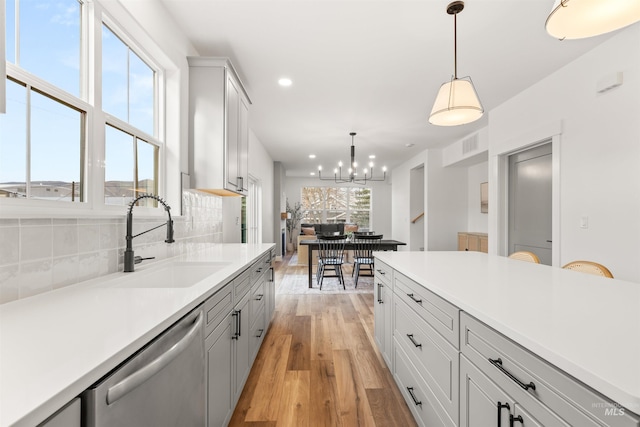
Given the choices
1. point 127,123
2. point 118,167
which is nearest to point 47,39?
point 127,123

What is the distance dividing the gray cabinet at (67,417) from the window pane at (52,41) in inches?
52.5

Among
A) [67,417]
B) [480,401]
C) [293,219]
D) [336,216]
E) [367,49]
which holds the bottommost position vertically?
[480,401]

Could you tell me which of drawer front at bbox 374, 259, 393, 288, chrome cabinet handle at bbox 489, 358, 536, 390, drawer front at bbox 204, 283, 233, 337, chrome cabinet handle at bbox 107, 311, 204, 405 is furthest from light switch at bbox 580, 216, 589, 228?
chrome cabinet handle at bbox 107, 311, 204, 405

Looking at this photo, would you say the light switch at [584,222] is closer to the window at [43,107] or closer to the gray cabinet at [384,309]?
the gray cabinet at [384,309]

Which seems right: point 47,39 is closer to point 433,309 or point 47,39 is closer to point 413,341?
point 433,309

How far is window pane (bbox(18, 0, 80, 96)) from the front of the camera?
1.22m

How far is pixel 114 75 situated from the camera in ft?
5.82

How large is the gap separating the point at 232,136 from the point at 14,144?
5.63 feet

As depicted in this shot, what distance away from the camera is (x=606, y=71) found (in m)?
2.73

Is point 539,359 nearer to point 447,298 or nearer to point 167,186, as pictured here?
point 447,298

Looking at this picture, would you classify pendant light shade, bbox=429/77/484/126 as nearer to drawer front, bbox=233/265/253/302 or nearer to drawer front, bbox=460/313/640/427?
drawer front, bbox=460/313/640/427

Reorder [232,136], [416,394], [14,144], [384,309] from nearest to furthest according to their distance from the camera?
1. [14,144]
2. [416,394]
3. [384,309]
4. [232,136]

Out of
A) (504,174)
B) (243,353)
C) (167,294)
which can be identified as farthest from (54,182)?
(504,174)

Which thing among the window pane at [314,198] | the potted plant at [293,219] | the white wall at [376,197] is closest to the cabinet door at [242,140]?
the potted plant at [293,219]
